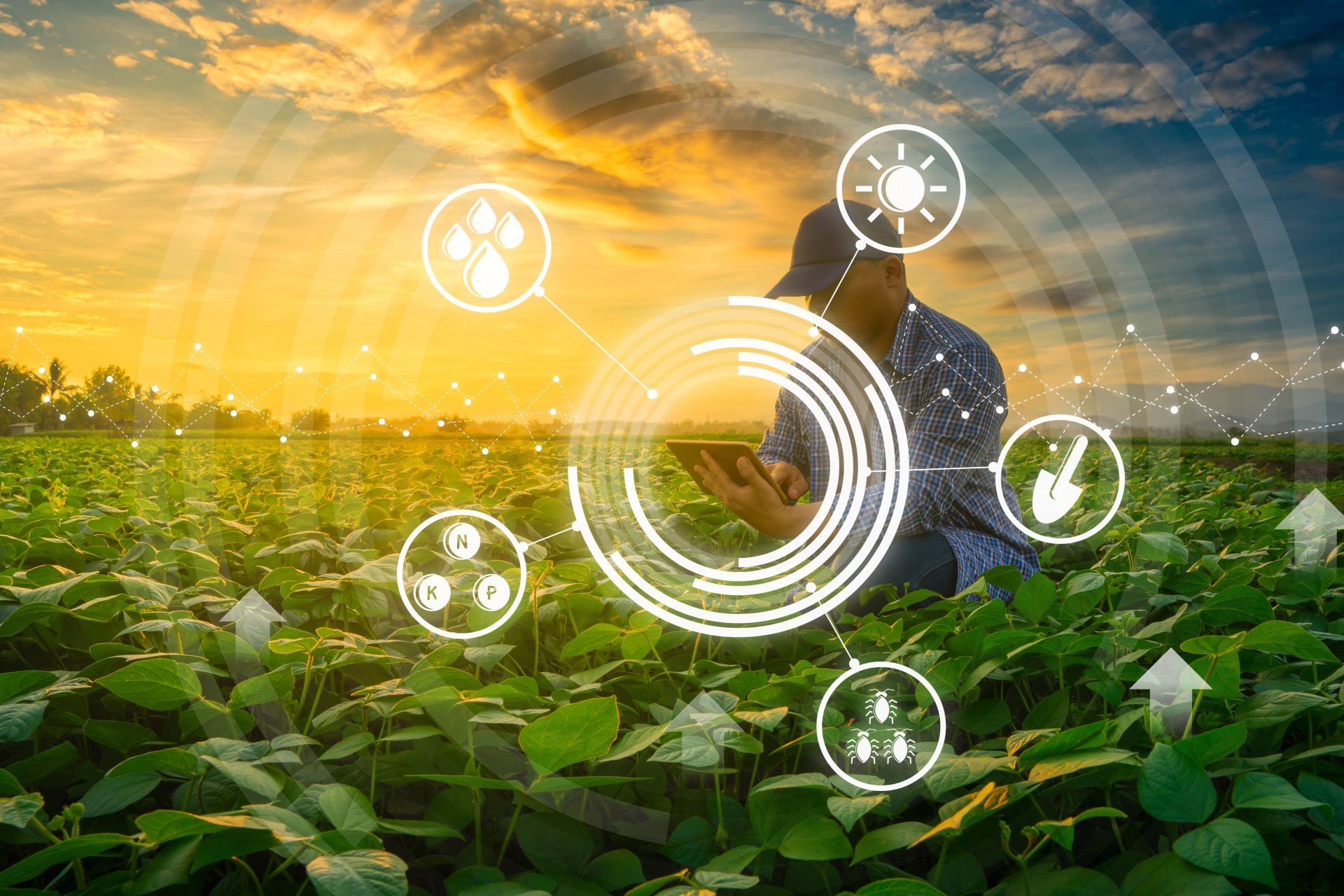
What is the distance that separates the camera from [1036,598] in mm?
1830

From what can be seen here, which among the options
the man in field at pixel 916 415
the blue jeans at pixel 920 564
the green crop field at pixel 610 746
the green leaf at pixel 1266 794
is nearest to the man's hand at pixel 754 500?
the man in field at pixel 916 415

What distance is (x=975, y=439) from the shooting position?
347 centimetres

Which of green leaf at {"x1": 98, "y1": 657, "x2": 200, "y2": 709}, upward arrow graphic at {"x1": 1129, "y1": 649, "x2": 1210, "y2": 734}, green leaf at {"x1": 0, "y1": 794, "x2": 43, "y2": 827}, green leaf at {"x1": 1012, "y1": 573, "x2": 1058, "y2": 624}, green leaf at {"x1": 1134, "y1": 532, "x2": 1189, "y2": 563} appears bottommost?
green leaf at {"x1": 0, "y1": 794, "x2": 43, "y2": 827}

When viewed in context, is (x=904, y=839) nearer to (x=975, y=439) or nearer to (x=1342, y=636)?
(x=1342, y=636)

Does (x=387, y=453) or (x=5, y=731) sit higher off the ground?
(x=387, y=453)

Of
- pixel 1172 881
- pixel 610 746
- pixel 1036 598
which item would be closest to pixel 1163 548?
pixel 1036 598

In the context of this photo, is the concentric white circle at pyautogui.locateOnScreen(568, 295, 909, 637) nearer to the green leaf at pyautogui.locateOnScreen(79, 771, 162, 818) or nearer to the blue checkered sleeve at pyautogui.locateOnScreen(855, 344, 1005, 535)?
the blue checkered sleeve at pyautogui.locateOnScreen(855, 344, 1005, 535)

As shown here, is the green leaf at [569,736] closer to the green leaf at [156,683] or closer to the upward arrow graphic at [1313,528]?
the green leaf at [156,683]

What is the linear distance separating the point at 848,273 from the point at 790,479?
3.81 ft

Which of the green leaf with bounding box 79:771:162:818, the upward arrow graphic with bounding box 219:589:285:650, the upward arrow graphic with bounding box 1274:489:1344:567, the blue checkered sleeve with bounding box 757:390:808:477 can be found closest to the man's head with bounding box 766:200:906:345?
the blue checkered sleeve with bounding box 757:390:808:477

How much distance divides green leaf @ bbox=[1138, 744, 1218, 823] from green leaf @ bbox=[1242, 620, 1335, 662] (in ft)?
1.39

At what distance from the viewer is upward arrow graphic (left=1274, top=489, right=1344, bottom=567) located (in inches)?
102

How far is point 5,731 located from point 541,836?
0.84 m

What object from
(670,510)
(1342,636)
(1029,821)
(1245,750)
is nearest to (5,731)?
(1029,821)
